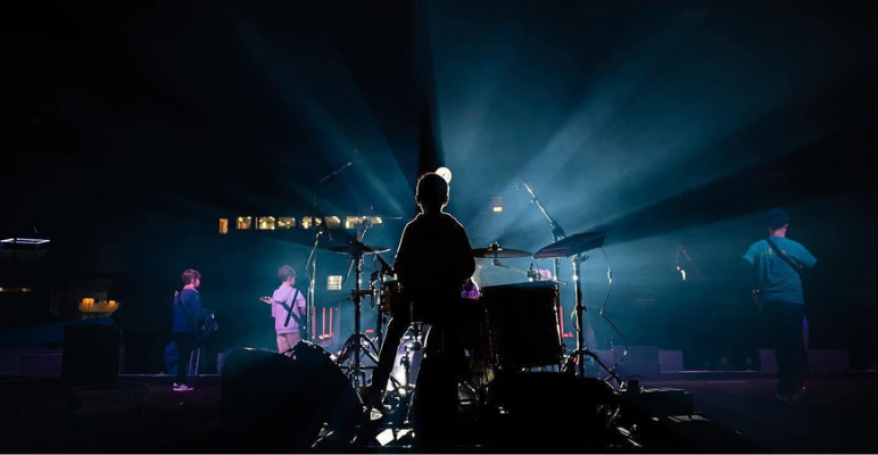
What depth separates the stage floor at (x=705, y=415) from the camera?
325cm

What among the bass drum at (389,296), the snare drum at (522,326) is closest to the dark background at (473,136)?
the bass drum at (389,296)

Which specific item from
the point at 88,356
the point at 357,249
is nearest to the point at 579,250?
the point at 357,249

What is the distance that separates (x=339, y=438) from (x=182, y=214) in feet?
37.4

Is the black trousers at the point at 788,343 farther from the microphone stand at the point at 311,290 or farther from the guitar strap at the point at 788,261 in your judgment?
the microphone stand at the point at 311,290

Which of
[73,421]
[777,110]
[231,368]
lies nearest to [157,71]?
[73,421]

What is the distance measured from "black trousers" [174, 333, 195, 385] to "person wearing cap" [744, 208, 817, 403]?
26.1 feet

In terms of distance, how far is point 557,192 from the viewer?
10.9m

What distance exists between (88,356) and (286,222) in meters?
9.00

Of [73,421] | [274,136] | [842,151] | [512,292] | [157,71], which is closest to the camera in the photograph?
[512,292]

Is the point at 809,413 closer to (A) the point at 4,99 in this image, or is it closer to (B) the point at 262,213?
(A) the point at 4,99

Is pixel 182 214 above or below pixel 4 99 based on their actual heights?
below

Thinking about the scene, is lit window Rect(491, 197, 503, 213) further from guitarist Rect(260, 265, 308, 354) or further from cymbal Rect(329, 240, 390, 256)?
cymbal Rect(329, 240, 390, 256)

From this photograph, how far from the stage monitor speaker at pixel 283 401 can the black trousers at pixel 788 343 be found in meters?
4.89

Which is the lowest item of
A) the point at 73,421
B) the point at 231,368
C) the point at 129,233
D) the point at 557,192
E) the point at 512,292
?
the point at 73,421
